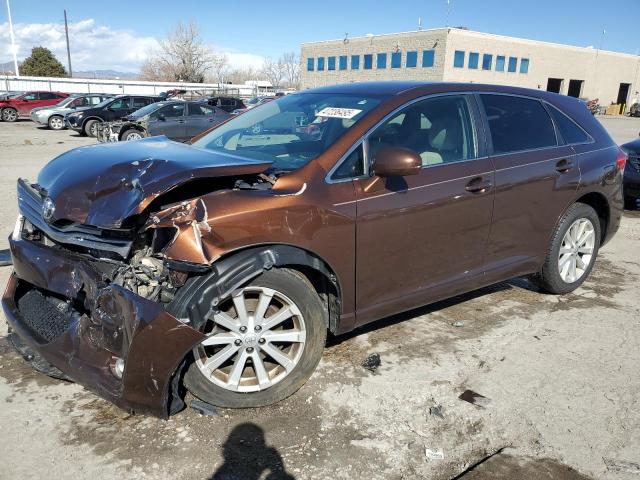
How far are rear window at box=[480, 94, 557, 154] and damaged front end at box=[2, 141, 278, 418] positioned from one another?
2003 mm

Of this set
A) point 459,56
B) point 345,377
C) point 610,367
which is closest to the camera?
point 345,377

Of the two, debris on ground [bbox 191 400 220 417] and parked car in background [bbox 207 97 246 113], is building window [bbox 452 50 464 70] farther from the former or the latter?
debris on ground [bbox 191 400 220 417]

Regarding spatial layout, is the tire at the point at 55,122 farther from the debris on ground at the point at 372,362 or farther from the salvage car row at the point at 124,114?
the debris on ground at the point at 372,362

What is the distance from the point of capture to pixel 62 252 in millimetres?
2996

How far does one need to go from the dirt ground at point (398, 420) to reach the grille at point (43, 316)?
399 mm

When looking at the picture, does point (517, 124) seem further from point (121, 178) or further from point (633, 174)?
point (633, 174)

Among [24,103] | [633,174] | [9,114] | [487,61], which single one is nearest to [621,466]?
[633,174]

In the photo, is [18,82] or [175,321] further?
[18,82]

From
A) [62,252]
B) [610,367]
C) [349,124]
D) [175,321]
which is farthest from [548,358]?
[62,252]

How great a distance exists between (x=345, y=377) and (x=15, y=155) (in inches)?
560

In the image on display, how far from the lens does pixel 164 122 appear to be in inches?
660

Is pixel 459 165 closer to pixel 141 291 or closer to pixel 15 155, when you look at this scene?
pixel 141 291

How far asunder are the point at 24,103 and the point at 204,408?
30664mm

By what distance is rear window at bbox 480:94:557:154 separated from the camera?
396 centimetres
